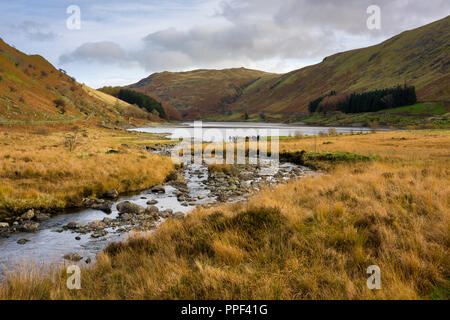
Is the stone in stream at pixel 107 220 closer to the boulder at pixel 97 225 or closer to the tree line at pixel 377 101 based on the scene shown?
the boulder at pixel 97 225

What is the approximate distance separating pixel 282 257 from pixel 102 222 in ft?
31.9

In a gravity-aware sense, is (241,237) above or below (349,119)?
below

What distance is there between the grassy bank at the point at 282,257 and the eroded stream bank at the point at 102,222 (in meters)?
2.34

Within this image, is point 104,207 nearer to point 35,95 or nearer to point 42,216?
point 42,216

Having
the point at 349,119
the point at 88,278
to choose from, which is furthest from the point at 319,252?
the point at 349,119

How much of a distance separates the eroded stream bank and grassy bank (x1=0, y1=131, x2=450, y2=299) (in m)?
2.34

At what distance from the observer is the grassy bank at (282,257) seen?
16.1 feet

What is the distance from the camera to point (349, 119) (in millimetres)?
132000

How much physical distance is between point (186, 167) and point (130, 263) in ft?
77.8

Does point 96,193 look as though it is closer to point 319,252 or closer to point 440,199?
point 319,252

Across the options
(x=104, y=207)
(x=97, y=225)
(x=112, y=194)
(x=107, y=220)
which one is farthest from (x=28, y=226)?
(x=112, y=194)

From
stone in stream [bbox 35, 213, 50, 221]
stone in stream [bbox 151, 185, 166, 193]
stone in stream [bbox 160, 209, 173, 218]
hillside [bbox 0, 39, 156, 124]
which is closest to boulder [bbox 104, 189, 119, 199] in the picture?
stone in stream [bbox 151, 185, 166, 193]

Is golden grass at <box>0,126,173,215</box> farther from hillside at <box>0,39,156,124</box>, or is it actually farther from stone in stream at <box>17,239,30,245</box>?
hillside at <box>0,39,156,124</box>

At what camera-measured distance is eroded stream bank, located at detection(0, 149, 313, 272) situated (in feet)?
30.7
